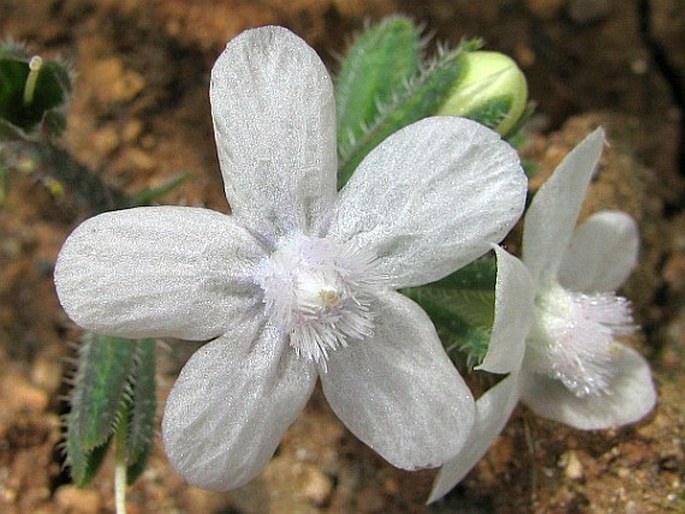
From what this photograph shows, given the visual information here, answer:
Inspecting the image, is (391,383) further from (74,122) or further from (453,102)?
(74,122)

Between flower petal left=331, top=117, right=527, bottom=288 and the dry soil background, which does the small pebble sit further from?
flower petal left=331, top=117, right=527, bottom=288

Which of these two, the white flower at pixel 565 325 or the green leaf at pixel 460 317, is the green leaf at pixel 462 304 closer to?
the green leaf at pixel 460 317

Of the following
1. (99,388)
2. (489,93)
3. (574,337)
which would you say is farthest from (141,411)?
(489,93)

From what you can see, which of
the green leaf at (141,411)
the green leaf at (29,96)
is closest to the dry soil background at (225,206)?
the green leaf at (141,411)

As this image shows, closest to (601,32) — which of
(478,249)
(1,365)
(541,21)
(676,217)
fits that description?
(541,21)

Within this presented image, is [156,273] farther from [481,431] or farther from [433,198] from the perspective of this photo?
[481,431]

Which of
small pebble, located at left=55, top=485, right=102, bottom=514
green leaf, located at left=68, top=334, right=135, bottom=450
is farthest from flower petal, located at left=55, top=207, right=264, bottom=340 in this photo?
small pebble, located at left=55, top=485, right=102, bottom=514
